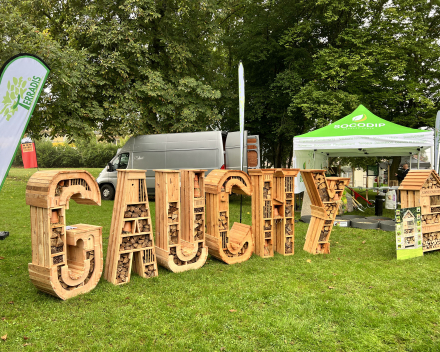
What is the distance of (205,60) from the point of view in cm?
1476

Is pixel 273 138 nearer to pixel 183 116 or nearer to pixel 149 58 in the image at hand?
pixel 183 116

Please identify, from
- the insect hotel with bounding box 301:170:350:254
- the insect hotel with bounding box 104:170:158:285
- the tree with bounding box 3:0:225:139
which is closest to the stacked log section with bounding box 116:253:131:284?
the insect hotel with bounding box 104:170:158:285

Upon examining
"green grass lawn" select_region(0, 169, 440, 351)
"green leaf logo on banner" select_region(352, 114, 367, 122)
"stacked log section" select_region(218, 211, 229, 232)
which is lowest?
"green grass lawn" select_region(0, 169, 440, 351)

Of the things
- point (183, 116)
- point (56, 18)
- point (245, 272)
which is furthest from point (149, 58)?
point (245, 272)

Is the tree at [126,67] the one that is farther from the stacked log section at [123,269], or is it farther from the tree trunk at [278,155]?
the stacked log section at [123,269]

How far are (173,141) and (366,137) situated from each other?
6767 mm

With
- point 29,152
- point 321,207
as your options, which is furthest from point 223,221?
point 29,152

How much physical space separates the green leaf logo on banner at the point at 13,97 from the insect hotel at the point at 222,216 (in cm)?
269

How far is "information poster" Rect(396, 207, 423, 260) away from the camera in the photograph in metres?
5.17

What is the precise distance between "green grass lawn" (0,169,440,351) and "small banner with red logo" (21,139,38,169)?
34.0ft

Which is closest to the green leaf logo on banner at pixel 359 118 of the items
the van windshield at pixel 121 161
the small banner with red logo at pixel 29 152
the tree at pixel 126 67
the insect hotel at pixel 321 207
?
the insect hotel at pixel 321 207

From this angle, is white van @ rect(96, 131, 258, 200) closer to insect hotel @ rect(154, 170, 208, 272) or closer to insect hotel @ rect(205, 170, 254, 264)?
insect hotel @ rect(205, 170, 254, 264)

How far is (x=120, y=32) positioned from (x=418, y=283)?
12.1 m

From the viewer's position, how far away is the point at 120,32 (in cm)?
1195
